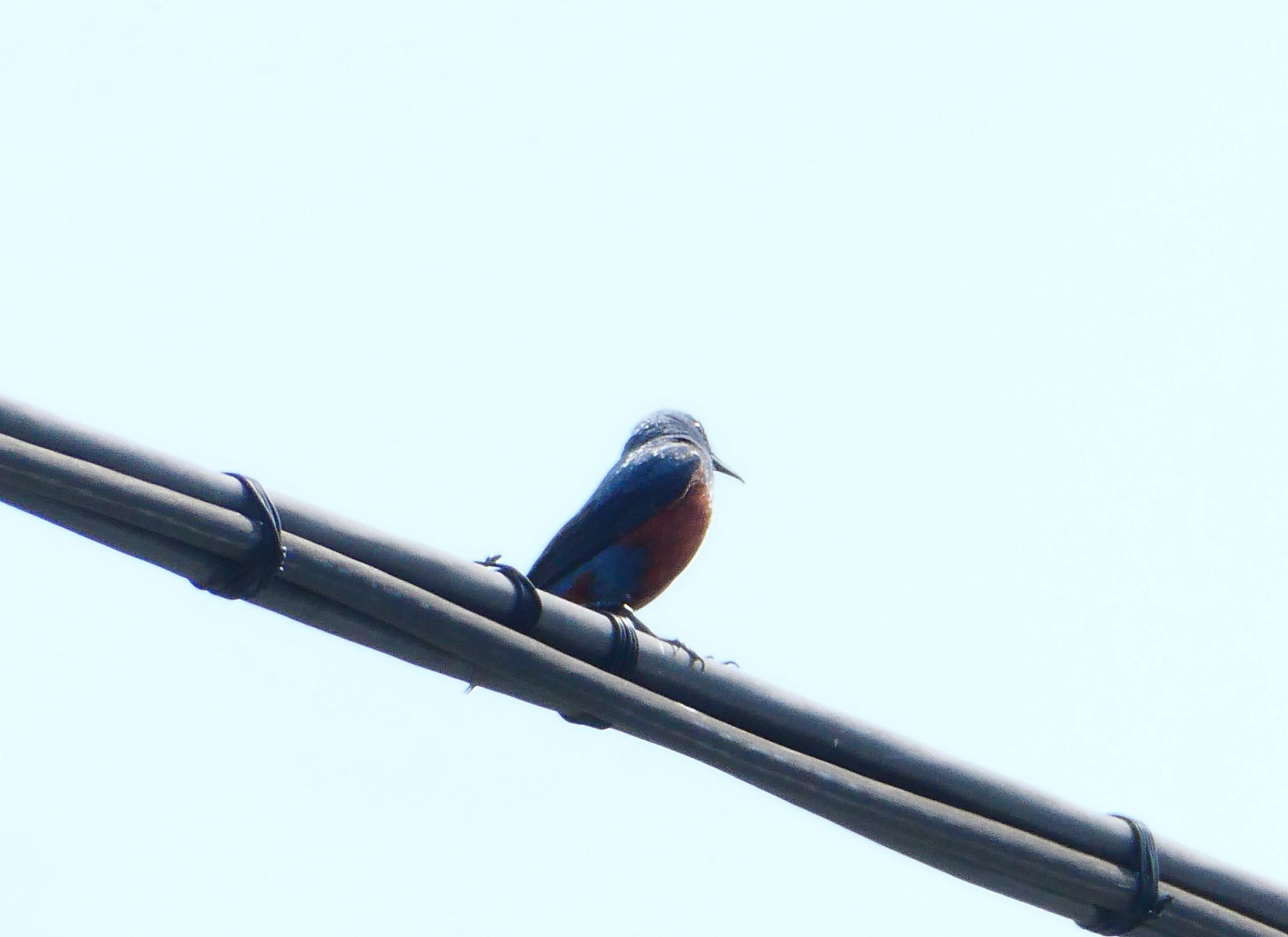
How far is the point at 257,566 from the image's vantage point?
3.63 m

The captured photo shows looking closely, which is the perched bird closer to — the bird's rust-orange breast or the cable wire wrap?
the bird's rust-orange breast

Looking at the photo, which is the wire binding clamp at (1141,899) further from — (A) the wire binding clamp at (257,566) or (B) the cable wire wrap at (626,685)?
(A) the wire binding clamp at (257,566)

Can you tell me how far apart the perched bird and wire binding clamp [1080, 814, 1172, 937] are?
11.2 ft

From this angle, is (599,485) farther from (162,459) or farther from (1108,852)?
(162,459)

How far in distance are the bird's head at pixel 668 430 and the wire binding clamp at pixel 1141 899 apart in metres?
4.88

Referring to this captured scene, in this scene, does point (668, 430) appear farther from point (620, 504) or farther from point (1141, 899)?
point (1141, 899)

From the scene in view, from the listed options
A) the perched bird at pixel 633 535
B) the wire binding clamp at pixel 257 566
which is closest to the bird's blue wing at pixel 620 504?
the perched bird at pixel 633 535

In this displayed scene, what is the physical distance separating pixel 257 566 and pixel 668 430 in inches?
233

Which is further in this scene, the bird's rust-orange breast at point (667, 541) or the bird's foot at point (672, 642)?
the bird's rust-orange breast at point (667, 541)

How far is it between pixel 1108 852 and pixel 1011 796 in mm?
351

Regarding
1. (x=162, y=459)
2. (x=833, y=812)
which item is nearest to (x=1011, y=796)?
(x=833, y=812)

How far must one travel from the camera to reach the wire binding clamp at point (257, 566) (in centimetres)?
363

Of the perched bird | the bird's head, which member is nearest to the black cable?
the perched bird

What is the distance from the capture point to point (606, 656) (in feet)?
13.7
